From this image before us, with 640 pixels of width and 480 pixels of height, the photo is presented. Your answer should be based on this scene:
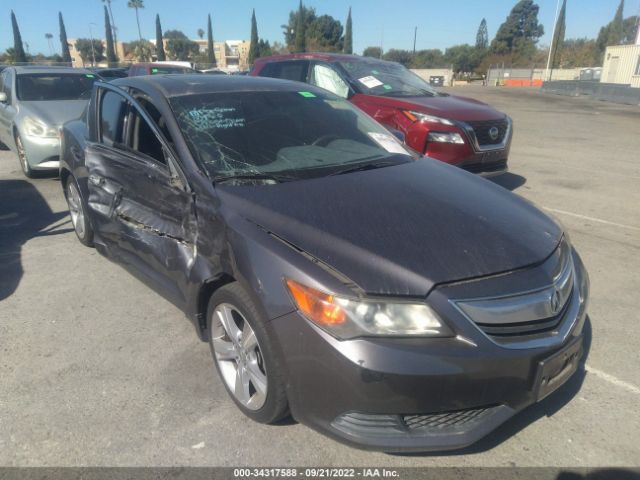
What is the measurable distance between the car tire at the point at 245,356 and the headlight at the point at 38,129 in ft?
19.5

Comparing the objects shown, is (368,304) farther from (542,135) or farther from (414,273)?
Answer: (542,135)

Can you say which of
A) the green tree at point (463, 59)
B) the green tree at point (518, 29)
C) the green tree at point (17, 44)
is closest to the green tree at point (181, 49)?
the green tree at point (17, 44)

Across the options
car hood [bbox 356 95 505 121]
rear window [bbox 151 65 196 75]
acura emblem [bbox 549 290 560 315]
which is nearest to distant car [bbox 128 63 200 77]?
rear window [bbox 151 65 196 75]

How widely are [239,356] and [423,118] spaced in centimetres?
437

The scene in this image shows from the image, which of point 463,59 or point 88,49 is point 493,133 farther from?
point 88,49

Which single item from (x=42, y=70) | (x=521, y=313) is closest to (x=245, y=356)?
A: (x=521, y=313)

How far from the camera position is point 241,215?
2.42m

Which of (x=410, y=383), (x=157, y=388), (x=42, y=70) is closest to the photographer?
(x=410, y=383)

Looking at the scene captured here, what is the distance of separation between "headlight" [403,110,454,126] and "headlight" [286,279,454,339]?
4401 mm

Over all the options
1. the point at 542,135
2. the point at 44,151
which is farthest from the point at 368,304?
the point at 542,135

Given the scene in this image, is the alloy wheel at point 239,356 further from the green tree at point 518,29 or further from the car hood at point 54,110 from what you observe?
the green tree at point 518,29

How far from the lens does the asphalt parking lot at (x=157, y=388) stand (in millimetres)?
2289

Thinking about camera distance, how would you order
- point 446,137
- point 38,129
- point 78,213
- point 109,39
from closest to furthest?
1. point 78,213
2. point 446,137
3. point 38,129
4. point 109,39

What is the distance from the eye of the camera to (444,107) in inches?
243
